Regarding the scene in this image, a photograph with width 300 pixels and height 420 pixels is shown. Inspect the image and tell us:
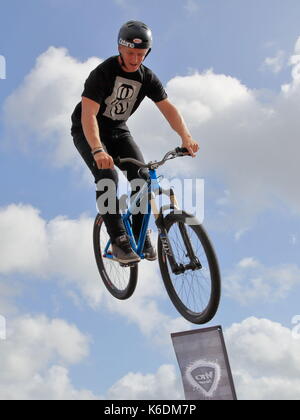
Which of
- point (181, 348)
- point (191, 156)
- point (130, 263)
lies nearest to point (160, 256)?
point (130, 263)

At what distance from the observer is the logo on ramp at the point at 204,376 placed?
9.73 metres

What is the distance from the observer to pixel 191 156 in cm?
774

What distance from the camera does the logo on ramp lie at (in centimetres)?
973

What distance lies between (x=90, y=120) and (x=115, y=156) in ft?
3.18

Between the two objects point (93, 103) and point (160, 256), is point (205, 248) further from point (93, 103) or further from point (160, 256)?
point (93, 103)

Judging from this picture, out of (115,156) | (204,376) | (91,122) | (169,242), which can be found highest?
(115,156)

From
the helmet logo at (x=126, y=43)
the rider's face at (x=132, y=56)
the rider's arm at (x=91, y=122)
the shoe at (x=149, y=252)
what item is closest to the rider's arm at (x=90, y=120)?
the rider's arm at (x=91, y=122)

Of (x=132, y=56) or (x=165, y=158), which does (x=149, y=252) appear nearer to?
(x=165, y=158)

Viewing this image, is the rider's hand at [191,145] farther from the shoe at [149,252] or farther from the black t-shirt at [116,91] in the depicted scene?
the shoe at [149,252]

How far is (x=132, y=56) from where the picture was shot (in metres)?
7.65

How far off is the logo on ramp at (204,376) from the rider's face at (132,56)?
5.40m

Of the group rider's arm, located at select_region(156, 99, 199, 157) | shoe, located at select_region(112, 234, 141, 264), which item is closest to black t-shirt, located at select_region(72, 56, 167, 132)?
rider's arm, located at select_region(156, 99, 199, 157)

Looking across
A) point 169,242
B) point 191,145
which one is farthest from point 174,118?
point 169,242

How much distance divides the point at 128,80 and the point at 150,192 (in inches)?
68.4
